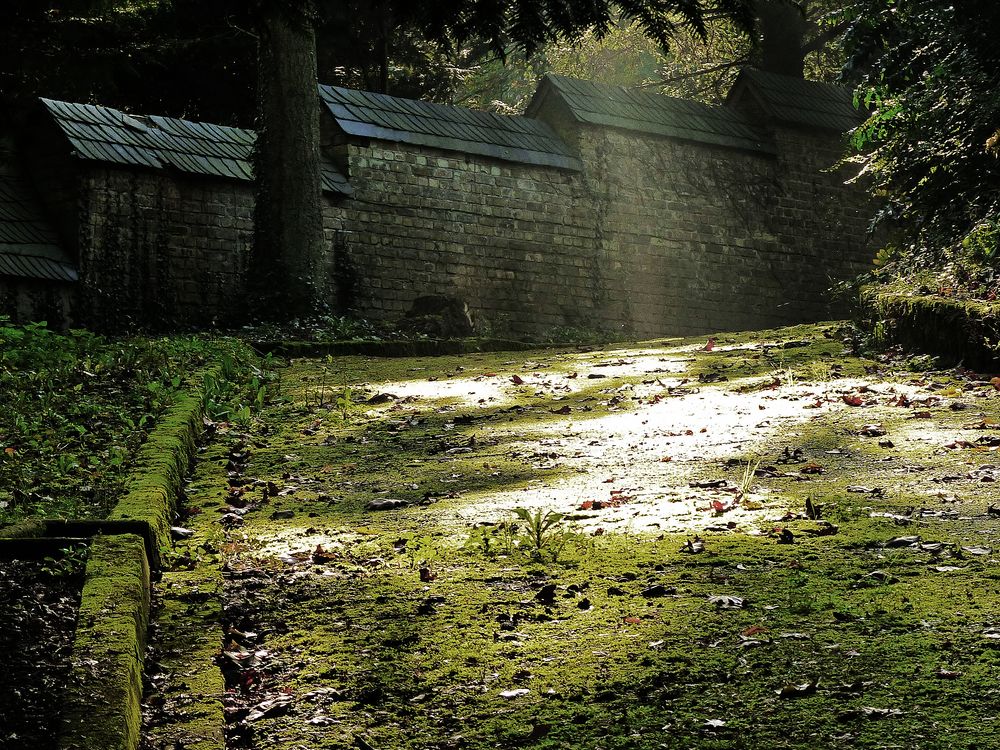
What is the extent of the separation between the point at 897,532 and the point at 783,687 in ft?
4.91

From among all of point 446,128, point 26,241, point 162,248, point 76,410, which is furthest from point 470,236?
point 76,410

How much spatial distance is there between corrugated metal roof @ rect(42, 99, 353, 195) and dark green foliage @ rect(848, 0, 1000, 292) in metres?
7.71

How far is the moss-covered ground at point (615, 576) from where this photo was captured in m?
3.12

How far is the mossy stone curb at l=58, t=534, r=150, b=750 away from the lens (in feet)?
9.04

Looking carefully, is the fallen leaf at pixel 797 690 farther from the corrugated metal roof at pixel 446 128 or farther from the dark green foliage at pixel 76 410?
the corrugated metal roof at pixel 446 128

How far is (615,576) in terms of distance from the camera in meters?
4.15

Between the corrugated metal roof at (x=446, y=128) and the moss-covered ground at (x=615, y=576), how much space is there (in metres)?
9.93

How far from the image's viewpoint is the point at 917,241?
10742mm

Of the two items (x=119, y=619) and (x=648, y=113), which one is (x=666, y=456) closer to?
(x=119, y=619)

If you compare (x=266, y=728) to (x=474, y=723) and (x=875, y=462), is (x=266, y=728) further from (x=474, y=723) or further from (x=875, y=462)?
(x=875, y=462)

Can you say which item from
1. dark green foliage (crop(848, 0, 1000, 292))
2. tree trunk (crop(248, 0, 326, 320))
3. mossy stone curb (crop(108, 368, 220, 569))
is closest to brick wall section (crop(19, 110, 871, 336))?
tree trunk (crop(248, 0, 326, 320))

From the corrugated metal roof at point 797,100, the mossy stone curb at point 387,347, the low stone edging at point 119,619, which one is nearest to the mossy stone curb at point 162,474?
the low stone edging at point 119,619

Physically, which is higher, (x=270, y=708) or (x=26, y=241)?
(x=26, y=241)

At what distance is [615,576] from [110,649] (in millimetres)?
1834
